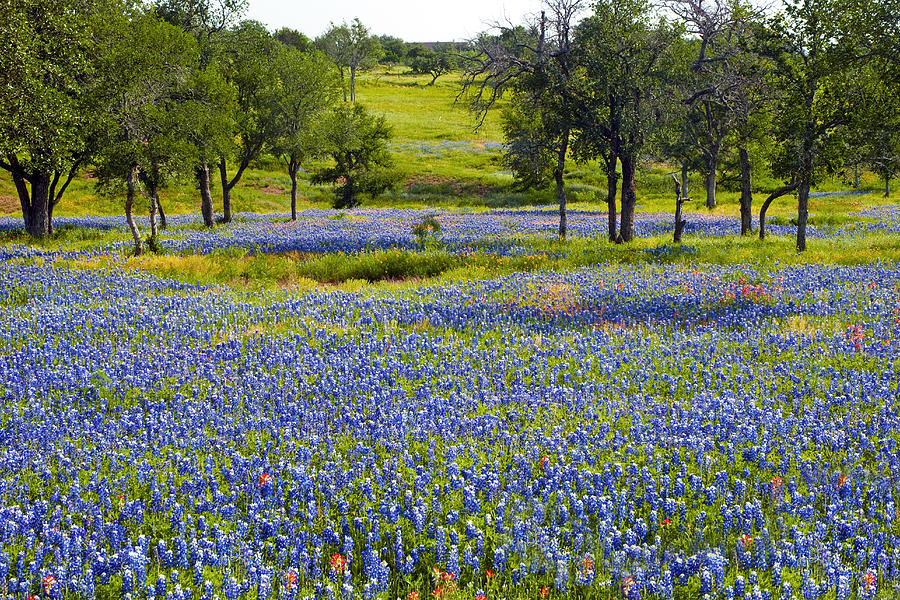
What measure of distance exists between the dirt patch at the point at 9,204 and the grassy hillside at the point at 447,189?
54 millimetres

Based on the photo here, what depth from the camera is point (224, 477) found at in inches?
202

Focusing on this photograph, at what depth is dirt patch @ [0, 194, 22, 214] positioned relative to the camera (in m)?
41.5

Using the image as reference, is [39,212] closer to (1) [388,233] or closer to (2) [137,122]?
(2) [137,122]

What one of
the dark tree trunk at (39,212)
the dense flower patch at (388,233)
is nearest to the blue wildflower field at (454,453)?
the dense flower patch at (388,233)

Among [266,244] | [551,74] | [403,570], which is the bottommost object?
[403,570]

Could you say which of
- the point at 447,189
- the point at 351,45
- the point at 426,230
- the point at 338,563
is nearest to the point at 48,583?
the point at 338,563

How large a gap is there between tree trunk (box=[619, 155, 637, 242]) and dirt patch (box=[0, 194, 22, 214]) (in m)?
40.0

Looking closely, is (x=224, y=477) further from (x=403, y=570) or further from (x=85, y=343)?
(x=85, y=343)

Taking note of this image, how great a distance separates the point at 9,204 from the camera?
140ft

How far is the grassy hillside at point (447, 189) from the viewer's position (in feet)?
145

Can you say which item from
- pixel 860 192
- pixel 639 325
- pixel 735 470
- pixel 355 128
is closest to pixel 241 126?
pixel 355 128

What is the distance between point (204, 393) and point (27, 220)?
68.2 ft

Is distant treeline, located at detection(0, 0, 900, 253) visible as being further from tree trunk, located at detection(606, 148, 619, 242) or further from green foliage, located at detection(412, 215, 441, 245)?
green foliage, located at detection(412, 215, 441, 245)

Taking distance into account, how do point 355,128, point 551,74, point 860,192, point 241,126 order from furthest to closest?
point 860,192
point 355,128
point 241,126
point 551,74
